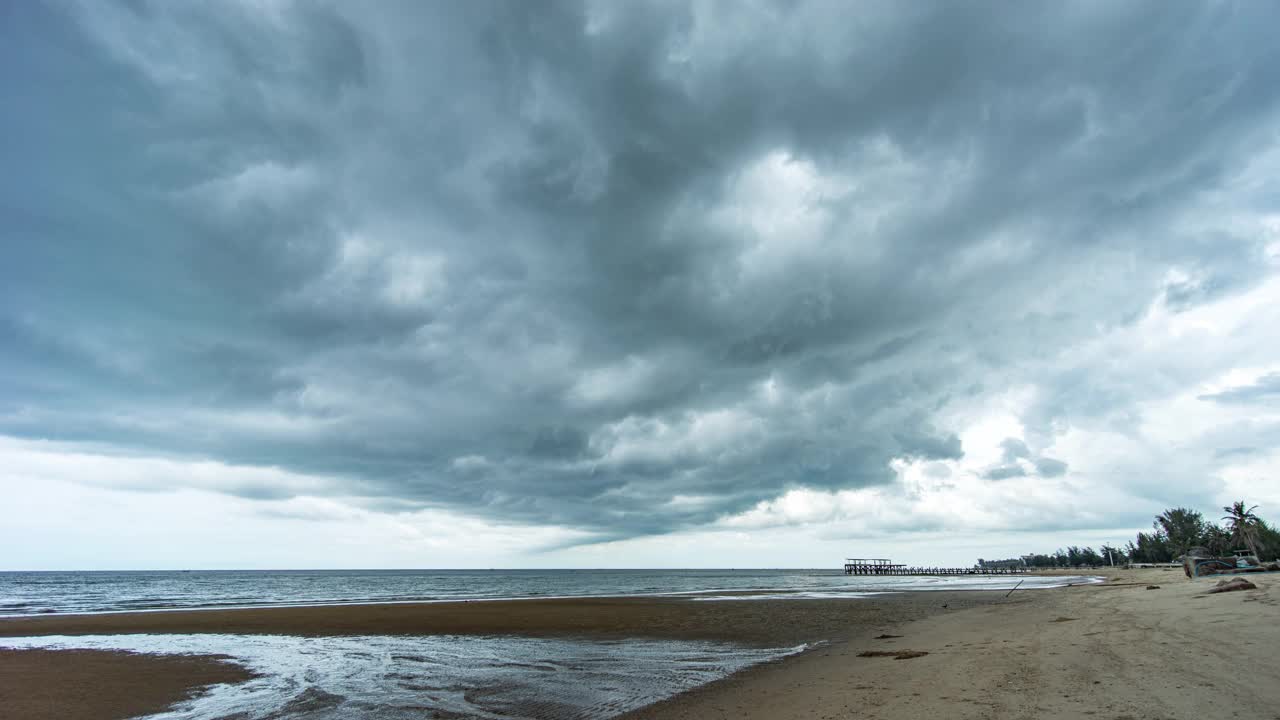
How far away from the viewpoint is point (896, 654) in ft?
59.3

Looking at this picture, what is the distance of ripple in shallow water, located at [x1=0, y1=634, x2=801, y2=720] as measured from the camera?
580 inches

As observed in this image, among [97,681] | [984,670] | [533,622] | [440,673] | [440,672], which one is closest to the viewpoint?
[984,670]

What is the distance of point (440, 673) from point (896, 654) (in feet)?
49.3

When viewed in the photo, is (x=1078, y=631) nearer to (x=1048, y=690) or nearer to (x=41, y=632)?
(x=1048, y=690)

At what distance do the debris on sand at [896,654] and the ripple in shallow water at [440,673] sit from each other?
3.98m

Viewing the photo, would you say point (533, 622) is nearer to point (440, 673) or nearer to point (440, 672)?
point (440, 672)

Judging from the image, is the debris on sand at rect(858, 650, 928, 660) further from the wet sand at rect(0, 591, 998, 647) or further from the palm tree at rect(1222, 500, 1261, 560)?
the palm tree at rect(1222, 500, 1261, 560)

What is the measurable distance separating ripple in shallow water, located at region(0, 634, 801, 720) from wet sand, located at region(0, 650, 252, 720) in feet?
3.56

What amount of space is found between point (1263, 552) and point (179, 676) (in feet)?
424

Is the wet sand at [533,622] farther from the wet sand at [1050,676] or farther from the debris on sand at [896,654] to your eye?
the wet sand at [1050,676]

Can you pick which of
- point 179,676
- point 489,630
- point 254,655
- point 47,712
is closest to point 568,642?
point 489,630

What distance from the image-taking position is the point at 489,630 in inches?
1344

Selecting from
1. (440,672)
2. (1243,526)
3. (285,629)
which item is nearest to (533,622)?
(285,629)

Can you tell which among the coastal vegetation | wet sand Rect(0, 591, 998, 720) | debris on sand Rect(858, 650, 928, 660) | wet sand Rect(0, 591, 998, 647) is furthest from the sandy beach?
the coastal vegetation
